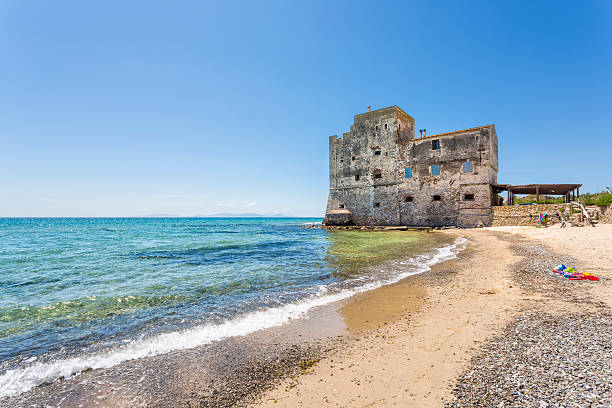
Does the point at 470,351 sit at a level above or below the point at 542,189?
below

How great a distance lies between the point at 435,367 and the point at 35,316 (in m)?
7.61

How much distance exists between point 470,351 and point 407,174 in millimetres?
32651

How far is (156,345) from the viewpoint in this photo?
429 centimetres

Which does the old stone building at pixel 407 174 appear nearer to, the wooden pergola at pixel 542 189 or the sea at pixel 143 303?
the wooden pergola at pixel 542 189

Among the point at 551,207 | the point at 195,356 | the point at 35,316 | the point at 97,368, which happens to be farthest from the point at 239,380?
the point at 551,207

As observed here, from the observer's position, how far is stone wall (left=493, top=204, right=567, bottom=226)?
79.8ft

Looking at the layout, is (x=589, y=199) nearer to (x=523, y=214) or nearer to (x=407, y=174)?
(x=523, y=214)

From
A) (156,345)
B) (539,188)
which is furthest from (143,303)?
(539,188)

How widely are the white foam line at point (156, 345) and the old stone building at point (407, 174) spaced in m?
29.1

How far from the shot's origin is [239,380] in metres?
3.20

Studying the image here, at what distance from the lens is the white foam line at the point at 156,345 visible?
345cm

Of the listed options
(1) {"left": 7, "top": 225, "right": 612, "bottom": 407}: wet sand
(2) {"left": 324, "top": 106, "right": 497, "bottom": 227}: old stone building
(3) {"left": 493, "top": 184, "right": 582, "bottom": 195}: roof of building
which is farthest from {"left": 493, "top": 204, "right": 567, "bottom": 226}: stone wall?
(1) {"left": 7, "top": 225, "right": 612, "bottom": 407}: wet sand

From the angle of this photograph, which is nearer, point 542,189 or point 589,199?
point 542,189

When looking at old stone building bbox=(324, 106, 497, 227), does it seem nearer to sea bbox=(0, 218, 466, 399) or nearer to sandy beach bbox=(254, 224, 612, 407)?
sea bbox=(0, 218, 466, 399)
